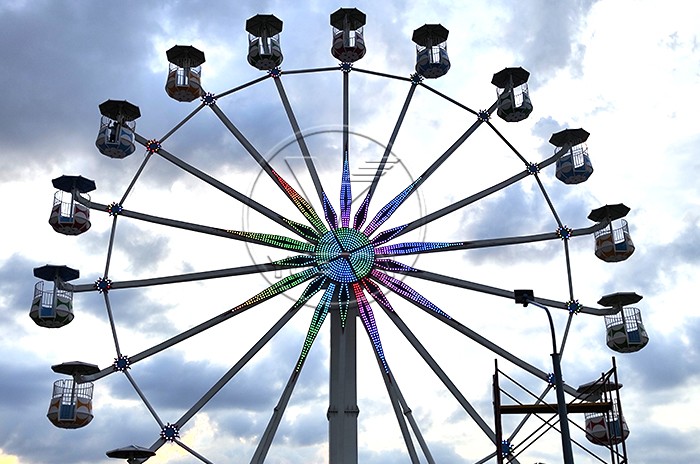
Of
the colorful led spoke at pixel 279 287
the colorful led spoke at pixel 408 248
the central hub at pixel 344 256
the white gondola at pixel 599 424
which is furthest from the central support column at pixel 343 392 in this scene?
the white gondola at pixel 599 424

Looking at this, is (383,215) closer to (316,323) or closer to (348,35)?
(316,323)

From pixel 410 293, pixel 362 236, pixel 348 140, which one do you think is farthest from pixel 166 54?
pixel 410 293

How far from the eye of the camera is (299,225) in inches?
1062

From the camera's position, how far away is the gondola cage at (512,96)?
3088 centimetres

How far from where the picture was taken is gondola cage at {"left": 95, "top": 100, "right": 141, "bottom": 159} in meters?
29.2

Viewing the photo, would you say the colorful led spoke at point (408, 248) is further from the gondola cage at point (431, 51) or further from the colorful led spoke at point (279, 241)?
the gondola cage at point (431, 51)

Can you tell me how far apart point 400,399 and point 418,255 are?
4.36 meters

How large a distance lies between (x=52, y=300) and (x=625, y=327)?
1759cm

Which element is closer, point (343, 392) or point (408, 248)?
point (343, 392)

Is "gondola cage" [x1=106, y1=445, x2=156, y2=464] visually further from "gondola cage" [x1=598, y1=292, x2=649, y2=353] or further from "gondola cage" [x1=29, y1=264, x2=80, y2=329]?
"gondola cage" [x1=598, y1=292, x2=649, y2=353]

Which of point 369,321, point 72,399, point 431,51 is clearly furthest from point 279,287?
point 431,51

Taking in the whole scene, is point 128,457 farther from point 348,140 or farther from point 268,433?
point 348,140

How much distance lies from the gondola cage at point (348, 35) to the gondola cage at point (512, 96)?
489 cm

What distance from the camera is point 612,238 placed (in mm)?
29094
